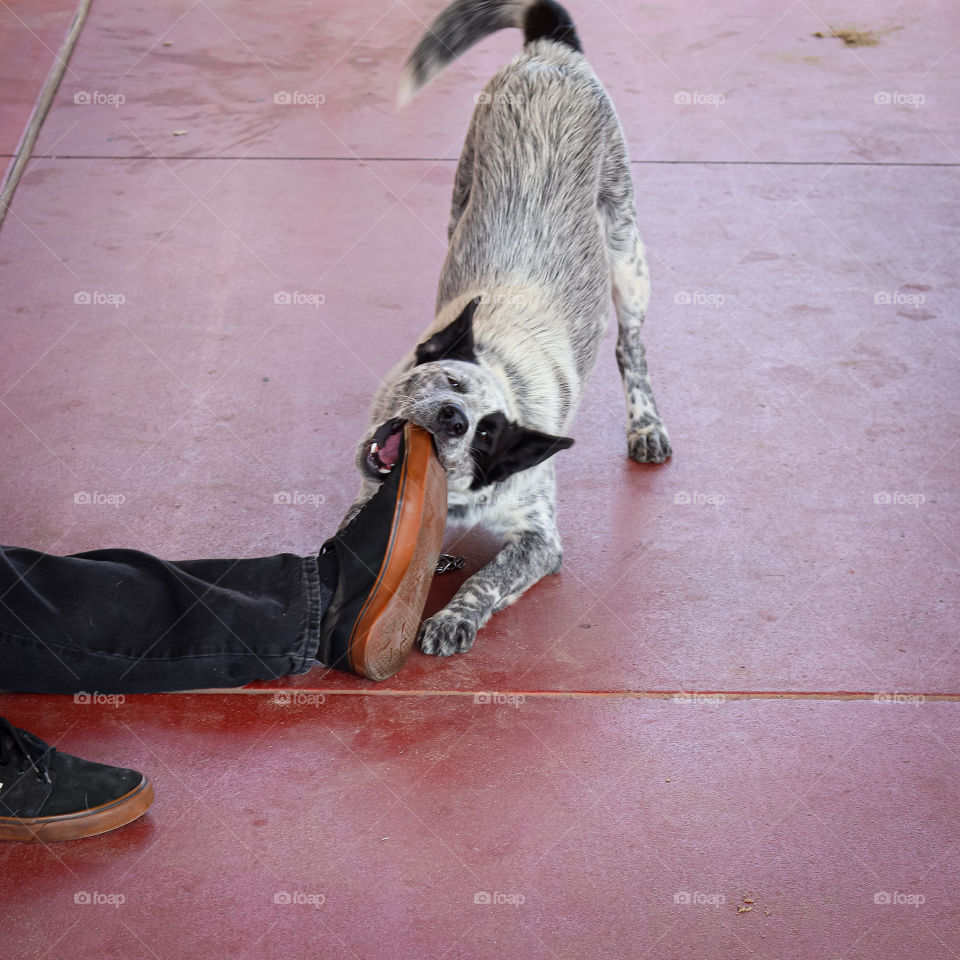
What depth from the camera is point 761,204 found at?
489 cm

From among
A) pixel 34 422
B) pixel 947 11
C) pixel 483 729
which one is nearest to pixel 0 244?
pixel 34 422

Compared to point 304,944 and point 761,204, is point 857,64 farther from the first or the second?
point 304,944

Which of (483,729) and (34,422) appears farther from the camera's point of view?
(34,422)

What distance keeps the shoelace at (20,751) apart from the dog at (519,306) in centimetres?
87

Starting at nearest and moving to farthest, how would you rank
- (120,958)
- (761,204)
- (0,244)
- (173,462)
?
(120,958) → (173,462) → (0,244) → (761,204)

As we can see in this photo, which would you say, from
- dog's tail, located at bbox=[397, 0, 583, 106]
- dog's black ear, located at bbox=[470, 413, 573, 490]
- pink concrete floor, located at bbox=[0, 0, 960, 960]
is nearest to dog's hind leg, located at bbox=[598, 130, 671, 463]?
pink concrete floor, located at bbox=[0, 0, 960, 960]

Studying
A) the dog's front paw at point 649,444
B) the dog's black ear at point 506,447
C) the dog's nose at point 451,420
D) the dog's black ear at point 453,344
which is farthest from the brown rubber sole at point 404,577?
the dog's front paw at point 649,444

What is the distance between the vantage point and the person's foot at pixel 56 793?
1.99 m

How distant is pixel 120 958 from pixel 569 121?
2539 millimetres

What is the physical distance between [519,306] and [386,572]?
41.6 inches

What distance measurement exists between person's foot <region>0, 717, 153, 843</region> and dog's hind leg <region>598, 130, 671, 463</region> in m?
1.88

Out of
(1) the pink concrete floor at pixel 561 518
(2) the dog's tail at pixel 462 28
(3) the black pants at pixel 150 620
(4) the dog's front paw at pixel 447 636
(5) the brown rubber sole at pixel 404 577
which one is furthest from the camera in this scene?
(2) the dog's tail at pixel 462 28

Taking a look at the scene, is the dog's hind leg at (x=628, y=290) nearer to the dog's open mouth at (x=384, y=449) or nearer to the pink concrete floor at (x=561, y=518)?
the pink concrete floor at (x=561, y=518)

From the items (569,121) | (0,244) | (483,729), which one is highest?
(569,121)
